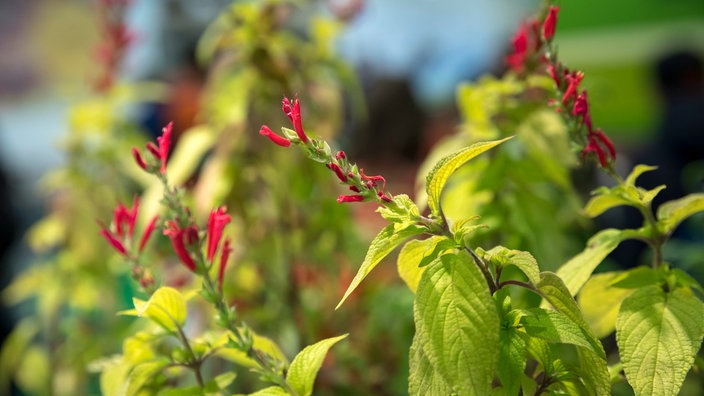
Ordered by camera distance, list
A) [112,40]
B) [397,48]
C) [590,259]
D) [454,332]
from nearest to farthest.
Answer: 1. [454,332]
2. [590,259]
3. [112,40]
4. [397,48]

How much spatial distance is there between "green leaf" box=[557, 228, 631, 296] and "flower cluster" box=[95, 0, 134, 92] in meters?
0.73

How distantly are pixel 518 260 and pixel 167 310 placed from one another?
0.71ft

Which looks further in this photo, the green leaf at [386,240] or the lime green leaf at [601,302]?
the lime green leaf at [601,302]

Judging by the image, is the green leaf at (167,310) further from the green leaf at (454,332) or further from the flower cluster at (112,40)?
the flower cluster at (112,40)

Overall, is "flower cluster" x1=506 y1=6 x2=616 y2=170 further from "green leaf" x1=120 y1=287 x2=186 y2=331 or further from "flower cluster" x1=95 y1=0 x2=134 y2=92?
"flower cluster" x1=95 y1=0 x2=134 y2=92

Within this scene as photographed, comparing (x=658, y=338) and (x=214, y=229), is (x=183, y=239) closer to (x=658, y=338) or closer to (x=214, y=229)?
(x=214, y=229)

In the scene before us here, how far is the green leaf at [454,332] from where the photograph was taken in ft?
1.30

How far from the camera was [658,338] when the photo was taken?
446mm

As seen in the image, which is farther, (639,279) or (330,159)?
(639,279)

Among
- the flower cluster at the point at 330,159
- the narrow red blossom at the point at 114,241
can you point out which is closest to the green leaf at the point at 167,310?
the narrow red blossom at the point at 114,241

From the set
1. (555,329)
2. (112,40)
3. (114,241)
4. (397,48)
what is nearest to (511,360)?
(555,329)

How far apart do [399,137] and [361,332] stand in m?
0.88

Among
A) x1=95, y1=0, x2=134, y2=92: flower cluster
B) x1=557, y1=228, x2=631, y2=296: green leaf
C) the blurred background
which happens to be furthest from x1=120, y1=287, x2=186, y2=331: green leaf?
the blurred background

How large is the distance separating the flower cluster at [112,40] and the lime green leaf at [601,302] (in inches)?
28.7
